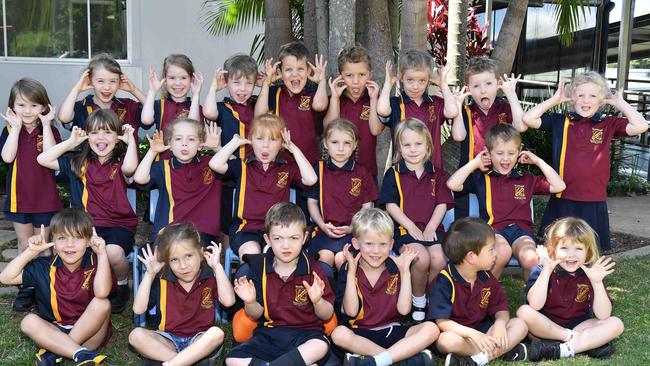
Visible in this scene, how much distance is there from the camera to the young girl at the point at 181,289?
3643 millimetres

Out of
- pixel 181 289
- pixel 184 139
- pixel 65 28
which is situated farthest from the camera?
pixel 65 28

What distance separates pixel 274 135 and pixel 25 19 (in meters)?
5.37

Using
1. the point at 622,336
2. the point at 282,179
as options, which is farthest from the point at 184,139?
the point at 622,336

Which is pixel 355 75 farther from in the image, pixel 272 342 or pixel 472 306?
pixel 272 342

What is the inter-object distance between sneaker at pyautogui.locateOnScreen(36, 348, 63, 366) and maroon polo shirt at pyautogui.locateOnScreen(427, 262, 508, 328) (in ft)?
6.10

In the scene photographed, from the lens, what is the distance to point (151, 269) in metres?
3.63

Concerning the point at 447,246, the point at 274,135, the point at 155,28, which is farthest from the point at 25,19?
the point at 447,246

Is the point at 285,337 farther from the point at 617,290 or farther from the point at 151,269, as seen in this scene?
the point at 617,290

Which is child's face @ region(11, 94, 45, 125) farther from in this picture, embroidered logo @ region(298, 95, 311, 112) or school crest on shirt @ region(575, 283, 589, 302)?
school crest on shirt @ region(575, 283, 589, 302)

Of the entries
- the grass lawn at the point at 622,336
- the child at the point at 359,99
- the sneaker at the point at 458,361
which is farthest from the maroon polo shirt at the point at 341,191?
the sneaker at the point at 458,361

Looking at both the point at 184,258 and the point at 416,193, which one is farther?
the point at 416,193

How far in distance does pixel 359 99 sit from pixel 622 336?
88.6 inches

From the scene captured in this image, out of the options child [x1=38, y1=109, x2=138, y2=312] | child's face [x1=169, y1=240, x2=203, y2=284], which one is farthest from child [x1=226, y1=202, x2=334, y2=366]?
child [x1=38, y1=109, x2=138, y2=312]

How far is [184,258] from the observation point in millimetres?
3658
